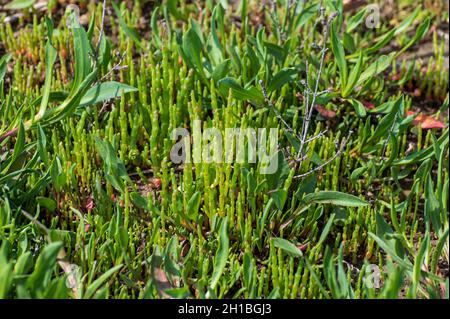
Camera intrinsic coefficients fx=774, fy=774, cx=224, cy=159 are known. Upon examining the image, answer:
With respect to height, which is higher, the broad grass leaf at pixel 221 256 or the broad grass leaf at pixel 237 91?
the broad grass leaf at pixel 237 91

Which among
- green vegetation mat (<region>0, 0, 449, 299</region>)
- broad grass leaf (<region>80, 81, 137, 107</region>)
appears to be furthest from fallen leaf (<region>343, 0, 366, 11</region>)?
broad grass leaf (<region>80, 81, 137, 107</region>)

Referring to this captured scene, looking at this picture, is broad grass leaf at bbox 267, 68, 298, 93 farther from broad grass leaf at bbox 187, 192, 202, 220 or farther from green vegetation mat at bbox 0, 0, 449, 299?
broad grass leaf at bbox 187, 192, 202, 220

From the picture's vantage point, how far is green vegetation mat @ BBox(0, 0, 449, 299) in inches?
110

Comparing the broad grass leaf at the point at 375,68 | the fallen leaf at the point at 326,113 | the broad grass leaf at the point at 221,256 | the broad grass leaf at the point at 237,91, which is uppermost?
the broad grass leaf at the point at 375,68

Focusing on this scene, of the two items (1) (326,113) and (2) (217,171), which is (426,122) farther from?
(2) (217,171)

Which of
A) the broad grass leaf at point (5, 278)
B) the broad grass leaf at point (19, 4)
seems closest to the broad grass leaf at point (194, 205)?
the broad grass leaf at point (5, 278)

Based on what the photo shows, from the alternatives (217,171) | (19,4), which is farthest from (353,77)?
(19,4)

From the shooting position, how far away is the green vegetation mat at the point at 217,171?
9.14 feet

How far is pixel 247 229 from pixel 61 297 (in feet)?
2.68

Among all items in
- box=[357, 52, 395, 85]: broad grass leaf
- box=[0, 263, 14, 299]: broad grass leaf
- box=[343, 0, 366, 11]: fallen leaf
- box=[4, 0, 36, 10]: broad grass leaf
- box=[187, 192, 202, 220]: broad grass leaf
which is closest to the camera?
box=[0, 263, 14, 299]: broad grass leaf

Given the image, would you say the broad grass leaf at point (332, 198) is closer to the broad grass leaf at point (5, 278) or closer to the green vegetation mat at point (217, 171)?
the green vegetation mat at point (217, 171)

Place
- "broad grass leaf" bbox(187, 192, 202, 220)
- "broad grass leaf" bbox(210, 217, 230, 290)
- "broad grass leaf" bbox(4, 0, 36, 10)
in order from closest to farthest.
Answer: "broad grass leaf" bbox(210, 217, 230, 290), "broad grass leaf" bbox(187, 192, 202, 220), "broad grass leaf" bbox(4, 0, 36, 10)

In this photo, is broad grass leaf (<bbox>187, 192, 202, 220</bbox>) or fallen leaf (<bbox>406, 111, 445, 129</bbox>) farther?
fallen leaf (<bbox>406, 111, 445, 129</bbox>)
